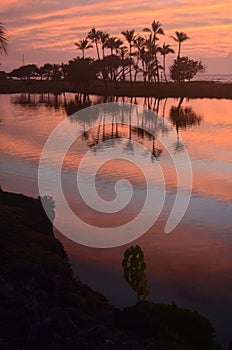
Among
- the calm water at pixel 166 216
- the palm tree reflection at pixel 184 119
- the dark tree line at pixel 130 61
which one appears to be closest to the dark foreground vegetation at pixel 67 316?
the calm water at pixel 166 216

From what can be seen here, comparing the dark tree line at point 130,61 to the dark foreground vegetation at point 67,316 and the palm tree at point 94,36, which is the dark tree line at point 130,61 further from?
the dark foreground vegetation at point 67,316

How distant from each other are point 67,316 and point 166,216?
10.9m

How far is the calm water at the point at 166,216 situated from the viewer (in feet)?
43.1

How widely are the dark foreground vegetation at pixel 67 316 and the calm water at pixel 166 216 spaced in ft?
3.07

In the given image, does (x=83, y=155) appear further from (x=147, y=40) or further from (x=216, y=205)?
(x=147, y=40)

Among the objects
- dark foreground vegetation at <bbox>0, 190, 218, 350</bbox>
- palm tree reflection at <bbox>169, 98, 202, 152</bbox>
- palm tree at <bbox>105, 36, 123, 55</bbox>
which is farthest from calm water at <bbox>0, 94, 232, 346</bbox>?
palm tree at <bbox>105, 36, 123, 55</bbox>

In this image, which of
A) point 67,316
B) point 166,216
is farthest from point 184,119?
point 67,316

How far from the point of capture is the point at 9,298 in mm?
10148

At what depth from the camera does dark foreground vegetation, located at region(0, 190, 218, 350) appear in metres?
8.69

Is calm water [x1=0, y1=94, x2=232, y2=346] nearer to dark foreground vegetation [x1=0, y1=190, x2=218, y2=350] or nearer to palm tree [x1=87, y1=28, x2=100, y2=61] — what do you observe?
dark foreground vegetation [x1=0, y1=190, x2=218, y2=350]

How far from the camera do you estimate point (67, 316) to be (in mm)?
9406

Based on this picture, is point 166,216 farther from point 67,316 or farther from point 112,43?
point 112,43

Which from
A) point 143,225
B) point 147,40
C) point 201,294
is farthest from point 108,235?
point 147,40

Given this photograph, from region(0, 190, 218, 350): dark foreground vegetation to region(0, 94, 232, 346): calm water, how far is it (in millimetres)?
934
